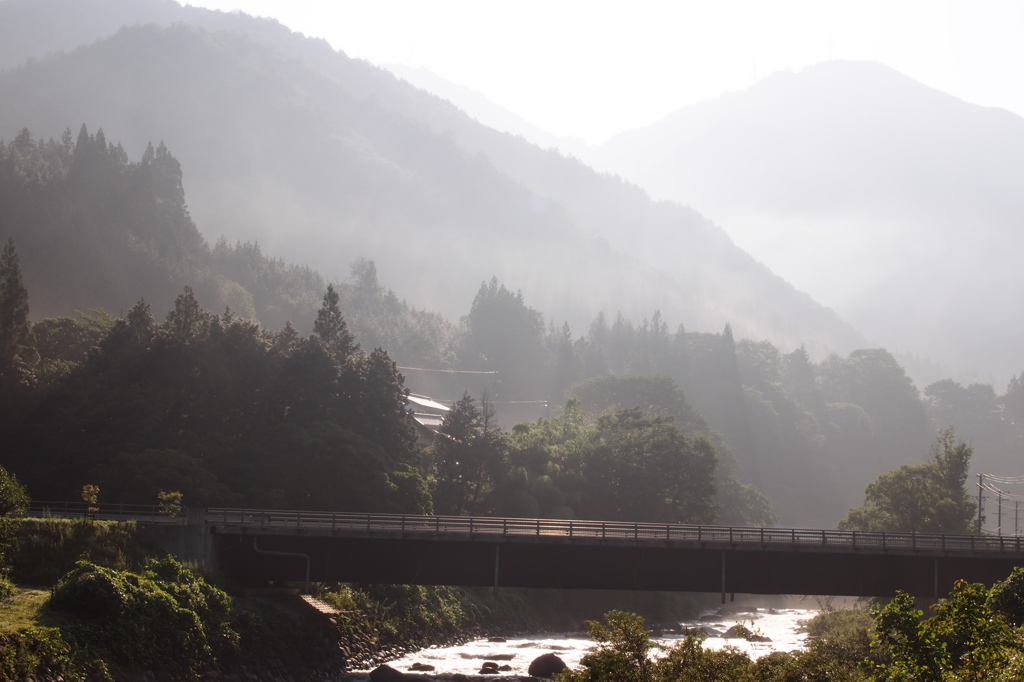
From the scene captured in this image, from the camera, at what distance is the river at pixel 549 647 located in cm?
6169

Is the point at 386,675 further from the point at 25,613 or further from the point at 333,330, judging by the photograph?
the point at 333,330

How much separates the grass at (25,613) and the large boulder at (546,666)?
29233 mm

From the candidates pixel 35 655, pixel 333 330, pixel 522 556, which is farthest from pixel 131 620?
pixel 333 330

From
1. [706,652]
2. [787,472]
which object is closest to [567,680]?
[706,652]

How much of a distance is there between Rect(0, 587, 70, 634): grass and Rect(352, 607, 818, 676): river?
77.5 ft

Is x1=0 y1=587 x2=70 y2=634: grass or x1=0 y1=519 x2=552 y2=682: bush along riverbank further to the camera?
x1=0 y1=519 x2=552 y2=682: bush along riverbank

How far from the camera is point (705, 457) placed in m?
109

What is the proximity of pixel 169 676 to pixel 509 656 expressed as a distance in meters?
28.4

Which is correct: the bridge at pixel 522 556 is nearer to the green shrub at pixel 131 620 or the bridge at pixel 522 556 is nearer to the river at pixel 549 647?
the river at pixel 549 647

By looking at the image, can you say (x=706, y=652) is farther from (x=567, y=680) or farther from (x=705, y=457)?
(x=705, y=457)

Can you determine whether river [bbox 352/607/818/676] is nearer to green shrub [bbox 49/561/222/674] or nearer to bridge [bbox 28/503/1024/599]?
bridge [bbox 28/503/1024/599]

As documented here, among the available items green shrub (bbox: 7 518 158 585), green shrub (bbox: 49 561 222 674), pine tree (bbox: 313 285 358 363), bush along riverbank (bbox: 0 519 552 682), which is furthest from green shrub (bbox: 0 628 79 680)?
pine tree (bbox: 313 285 358 363)

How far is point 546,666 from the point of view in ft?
192

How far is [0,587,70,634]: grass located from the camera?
38.7m
